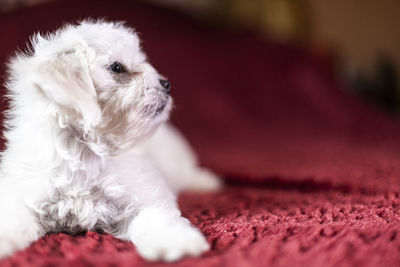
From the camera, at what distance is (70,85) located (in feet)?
3.49

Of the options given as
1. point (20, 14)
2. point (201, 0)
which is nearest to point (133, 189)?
point (20, 14)

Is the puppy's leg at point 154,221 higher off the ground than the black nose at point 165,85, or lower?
lower

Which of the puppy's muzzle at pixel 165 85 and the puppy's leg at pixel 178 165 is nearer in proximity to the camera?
the puppy's muzzle at pixel 165 85

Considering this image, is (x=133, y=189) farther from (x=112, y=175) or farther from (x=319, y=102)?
(x=319, y=102)

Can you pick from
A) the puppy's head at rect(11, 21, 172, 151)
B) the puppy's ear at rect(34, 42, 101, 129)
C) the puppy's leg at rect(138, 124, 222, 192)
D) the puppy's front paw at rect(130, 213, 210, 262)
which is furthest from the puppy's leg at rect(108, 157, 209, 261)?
the puppy's leg at rect(138, 124, 222, 192)

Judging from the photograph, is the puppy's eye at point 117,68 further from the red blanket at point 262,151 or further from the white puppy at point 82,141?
the red blanket at point 262,151

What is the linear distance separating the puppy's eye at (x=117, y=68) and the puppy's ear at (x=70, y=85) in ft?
0.32

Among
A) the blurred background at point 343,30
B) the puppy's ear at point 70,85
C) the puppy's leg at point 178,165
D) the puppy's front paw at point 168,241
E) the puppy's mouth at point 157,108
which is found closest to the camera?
the puppy's front paw at point 168,241

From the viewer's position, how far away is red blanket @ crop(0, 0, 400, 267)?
35.8 inches

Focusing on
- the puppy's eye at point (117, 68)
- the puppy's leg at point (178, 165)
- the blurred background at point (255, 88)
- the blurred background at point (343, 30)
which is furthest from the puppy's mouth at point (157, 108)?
the blurred background at point (343, 30)

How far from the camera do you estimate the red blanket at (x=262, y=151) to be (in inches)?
35.8

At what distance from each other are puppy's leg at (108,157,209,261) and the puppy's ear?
0.21 m

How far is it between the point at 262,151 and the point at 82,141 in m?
1.74

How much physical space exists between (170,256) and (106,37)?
75cm
